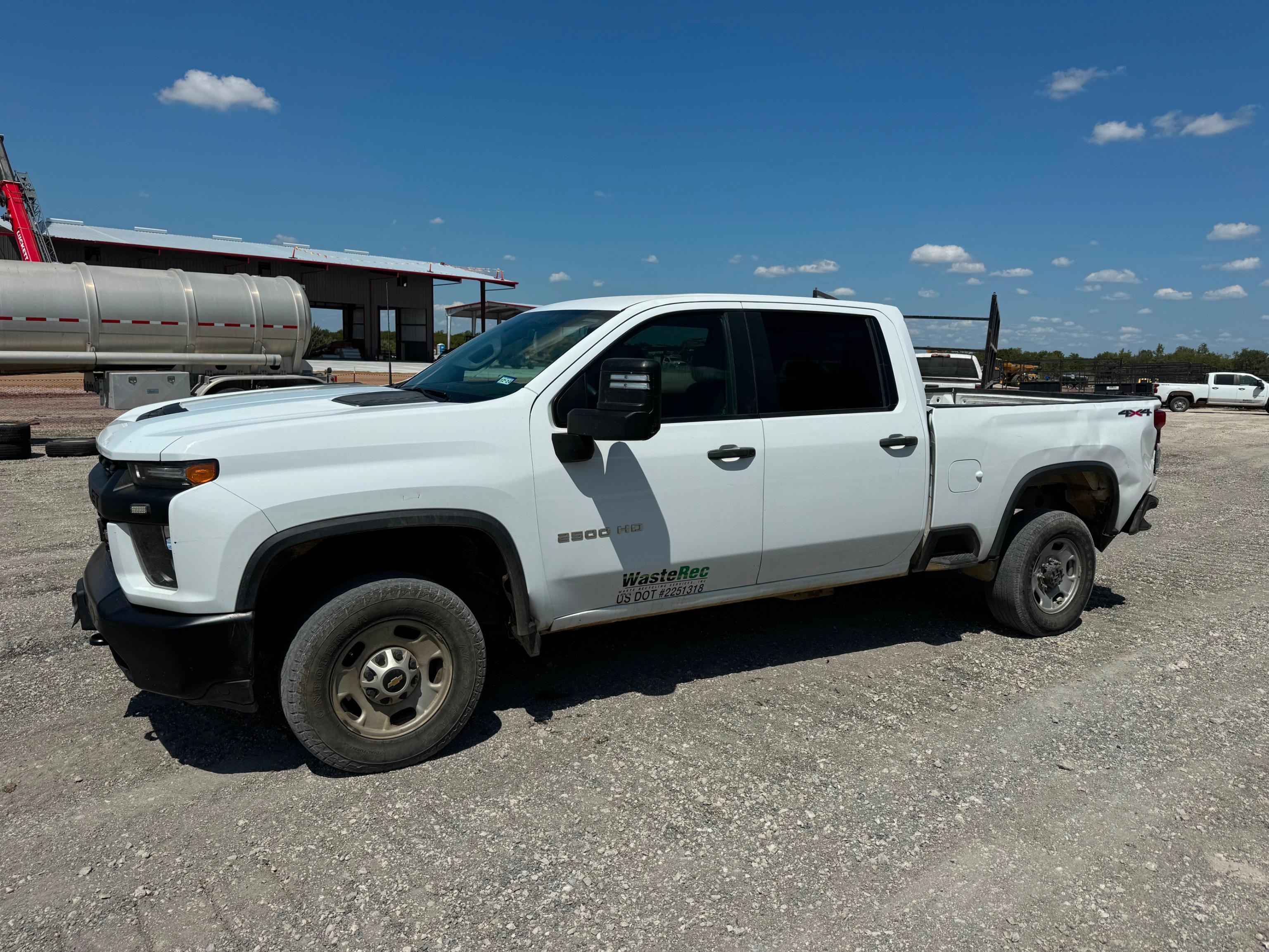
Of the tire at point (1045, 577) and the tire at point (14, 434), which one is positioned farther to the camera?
the tire at point (14, 434)

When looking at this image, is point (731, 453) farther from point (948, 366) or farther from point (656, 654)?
point (948, 366)

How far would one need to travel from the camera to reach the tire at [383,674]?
342 cm

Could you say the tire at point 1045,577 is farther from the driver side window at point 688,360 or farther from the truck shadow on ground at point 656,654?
the driver side window at point 688,360

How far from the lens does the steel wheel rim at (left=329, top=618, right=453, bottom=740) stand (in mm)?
3537

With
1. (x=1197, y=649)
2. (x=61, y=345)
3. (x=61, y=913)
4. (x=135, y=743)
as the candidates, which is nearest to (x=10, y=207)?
(x=61, y=345)

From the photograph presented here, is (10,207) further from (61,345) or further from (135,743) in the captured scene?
(135,743)

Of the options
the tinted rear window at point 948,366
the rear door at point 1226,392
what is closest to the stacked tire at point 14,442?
the tinted rear window at point 948,366

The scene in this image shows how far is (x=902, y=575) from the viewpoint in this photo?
502 cm

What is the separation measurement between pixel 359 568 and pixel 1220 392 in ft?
129

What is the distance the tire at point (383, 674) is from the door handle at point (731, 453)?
4.27 feet

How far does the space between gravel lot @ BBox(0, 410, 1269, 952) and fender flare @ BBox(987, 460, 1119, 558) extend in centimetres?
68

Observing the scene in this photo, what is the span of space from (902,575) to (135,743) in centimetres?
390

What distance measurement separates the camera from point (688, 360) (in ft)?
13.8

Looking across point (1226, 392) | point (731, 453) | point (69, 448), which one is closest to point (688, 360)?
point (731, 453)
